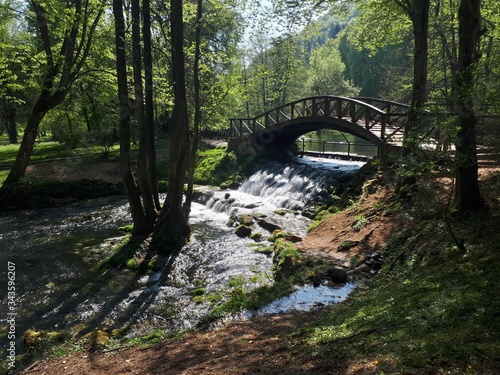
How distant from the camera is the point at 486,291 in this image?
4.51m

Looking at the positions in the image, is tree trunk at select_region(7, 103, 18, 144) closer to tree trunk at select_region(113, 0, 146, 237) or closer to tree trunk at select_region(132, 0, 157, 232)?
tree trunk at select_region(113, 0, 146, 237)

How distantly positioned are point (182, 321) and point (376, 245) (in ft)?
17.7

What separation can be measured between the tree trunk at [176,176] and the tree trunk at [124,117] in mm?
788

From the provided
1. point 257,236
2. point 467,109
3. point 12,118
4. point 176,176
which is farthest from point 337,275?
point 12,118

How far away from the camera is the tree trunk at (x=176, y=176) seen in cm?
1178

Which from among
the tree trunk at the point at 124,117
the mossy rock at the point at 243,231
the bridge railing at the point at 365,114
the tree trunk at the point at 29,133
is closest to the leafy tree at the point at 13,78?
the tree trunk at the point at 29,133

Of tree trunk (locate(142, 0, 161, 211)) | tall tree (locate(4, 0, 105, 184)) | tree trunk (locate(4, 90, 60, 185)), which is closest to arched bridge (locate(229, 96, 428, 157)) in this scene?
tree trunk (locate(142, 0, 161, 211))

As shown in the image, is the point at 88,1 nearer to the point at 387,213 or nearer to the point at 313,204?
the point at 313,204

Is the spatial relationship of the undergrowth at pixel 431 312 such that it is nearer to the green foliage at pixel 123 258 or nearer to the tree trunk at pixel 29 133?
the green foliage at pixel 123 258

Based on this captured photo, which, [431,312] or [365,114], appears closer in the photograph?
[431,312]

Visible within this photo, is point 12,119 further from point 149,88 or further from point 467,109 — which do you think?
point 467,109

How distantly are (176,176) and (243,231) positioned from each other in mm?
3267

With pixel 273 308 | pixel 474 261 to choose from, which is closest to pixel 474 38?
pixel 474 261

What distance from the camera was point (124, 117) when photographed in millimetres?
11664
